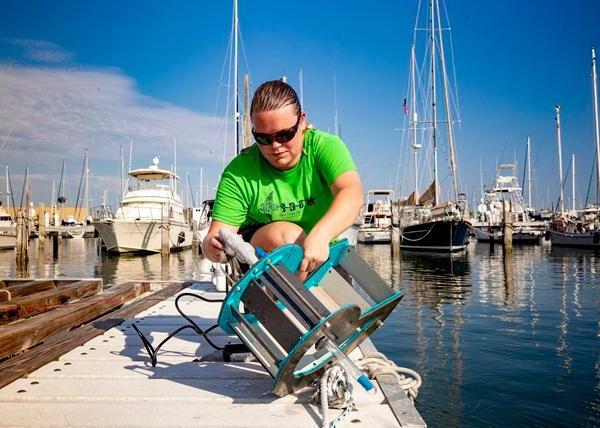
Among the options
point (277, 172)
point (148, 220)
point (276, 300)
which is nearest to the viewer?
point (276, 300)

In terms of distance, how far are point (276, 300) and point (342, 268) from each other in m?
0.63

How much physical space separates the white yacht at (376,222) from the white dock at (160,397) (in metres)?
42.9

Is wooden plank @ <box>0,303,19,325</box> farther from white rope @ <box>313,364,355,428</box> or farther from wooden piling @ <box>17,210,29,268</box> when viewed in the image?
wooden piling @ <box>17,210,29,268</box>

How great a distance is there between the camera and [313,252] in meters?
2.47

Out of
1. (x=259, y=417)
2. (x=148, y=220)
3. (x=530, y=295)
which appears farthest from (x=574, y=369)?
(x=148, y=220)

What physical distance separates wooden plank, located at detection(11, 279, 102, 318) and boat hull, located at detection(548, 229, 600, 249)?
3354 cm

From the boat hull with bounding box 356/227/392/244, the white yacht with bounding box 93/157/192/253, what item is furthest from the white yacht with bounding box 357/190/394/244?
the white yacht with bounding box 93/157/192/253

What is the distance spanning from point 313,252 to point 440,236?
31.0 m

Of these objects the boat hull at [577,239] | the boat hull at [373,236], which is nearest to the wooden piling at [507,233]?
the boat hull at [577,239]

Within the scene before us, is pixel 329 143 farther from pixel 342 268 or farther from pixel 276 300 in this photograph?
pixel 276 300

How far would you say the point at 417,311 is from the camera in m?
10.4

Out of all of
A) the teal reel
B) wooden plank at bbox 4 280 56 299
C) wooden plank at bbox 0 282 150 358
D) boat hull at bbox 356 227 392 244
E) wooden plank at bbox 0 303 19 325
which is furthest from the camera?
boat hull at bbox 356 227 392 244

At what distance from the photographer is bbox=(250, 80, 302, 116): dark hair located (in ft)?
8.87

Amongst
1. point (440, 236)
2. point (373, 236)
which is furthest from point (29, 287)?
point (373, 236)
